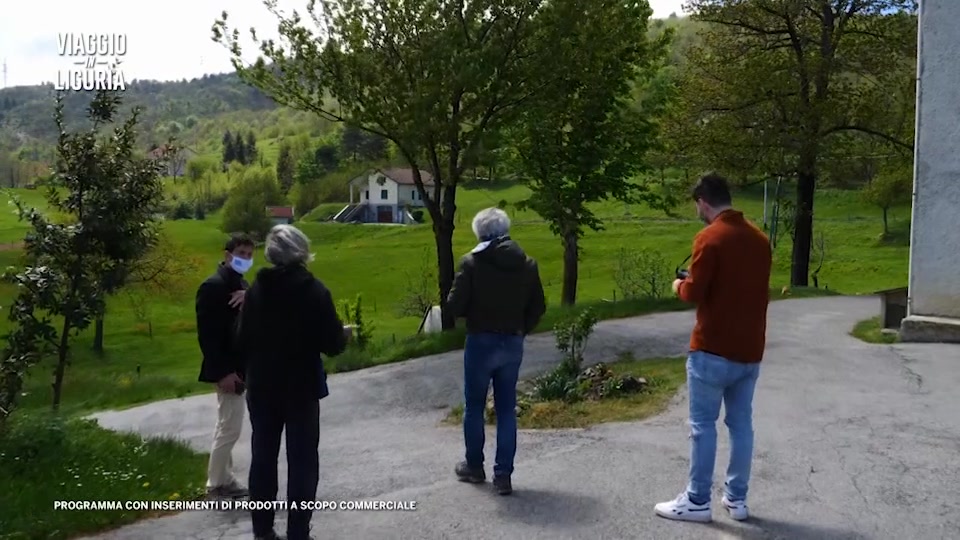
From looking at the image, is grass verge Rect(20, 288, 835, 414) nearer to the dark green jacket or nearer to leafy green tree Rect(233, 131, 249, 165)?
the dark green jacket

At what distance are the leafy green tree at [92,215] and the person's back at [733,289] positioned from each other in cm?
700

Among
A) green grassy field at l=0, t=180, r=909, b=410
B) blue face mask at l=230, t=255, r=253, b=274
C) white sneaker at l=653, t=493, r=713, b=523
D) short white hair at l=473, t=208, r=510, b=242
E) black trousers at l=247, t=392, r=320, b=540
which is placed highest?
short white hair at l=473, t=208, r=510, b=242

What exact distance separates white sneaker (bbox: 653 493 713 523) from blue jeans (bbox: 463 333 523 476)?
105cm

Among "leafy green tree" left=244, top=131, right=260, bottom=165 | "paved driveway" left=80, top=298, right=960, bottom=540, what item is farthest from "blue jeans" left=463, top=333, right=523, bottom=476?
"leafy green tree" left=244, top=131, right=260, bottom=165

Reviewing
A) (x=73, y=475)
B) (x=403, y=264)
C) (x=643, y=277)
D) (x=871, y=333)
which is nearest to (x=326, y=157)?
(x=403, y=264)

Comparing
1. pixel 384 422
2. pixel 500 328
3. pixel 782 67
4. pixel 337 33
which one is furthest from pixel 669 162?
pixel 500 328

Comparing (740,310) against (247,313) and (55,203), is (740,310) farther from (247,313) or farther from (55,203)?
(55,203)

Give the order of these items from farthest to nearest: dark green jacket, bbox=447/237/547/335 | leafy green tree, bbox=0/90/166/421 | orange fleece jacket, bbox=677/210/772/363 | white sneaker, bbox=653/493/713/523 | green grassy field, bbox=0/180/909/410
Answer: green grassy field, bbox=0/180/909/410
leafy green tree, bbox=0/90/166/421
dark green jacket, bbox=447/237/547/335
white sneaker, bbox=653/493/713/523
orange fleece jacket, bbox=677/210/772/363

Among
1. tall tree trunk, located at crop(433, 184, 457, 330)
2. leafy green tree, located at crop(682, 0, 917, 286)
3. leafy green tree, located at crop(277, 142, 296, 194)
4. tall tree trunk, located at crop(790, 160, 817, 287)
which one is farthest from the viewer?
leafy green tree, located at crop(277, 142, 296, 194)

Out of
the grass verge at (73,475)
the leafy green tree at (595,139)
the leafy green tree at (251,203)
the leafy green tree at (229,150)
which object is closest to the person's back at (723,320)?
the grass verge at (73,475)

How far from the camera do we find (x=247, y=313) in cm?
504

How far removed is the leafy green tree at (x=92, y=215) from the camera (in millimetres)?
10055

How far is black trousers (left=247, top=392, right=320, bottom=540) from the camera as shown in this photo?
501 centimetres

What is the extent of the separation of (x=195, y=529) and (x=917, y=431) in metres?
5.72
